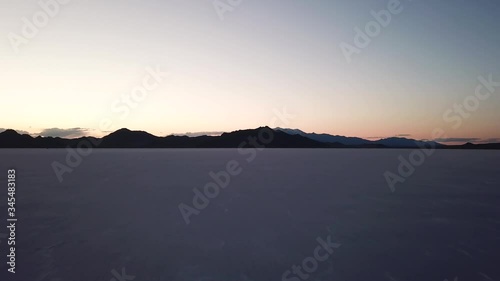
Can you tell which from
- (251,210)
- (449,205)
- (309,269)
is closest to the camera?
(309,269)

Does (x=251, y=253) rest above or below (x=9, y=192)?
below

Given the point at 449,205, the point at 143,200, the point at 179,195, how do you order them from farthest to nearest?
the point at 179,195 < the point at 143,200 < the point at 449,205

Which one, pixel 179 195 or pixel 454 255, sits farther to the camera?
pixel 179 195

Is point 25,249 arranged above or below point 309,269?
above

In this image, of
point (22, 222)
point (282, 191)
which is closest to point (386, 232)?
point (282, 191)

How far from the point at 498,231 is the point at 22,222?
24.8m

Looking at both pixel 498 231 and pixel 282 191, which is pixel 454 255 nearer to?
pixel 498 231

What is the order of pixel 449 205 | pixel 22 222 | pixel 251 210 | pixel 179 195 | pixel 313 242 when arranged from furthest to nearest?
pixel 179 195 → pixel 449 205 → pixel 251 210 → pixel 22 222 → pixel 313 242

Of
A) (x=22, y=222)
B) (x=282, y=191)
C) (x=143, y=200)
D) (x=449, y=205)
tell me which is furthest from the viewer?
(x=282, y=191)

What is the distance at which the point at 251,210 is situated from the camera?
727 inches

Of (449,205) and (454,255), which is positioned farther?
(449,205)

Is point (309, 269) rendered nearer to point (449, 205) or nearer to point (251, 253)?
point (251, 253)

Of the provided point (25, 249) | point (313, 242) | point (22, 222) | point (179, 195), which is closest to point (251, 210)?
point (313, 242)

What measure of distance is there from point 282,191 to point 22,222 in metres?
18.8
